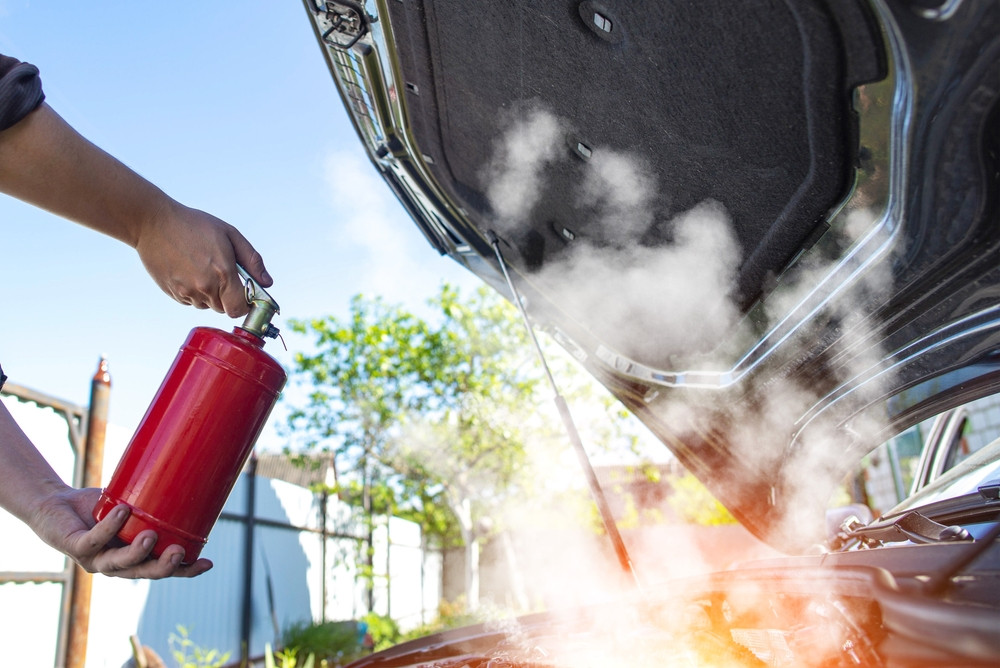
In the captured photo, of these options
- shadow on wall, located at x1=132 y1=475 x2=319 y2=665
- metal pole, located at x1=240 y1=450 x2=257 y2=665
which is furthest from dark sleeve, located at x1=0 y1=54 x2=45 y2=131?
metal pole, located at x1=240 y1=450 x2=257 y2=665

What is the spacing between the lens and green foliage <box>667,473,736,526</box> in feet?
56.2

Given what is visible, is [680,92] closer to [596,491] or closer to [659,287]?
[659,287]

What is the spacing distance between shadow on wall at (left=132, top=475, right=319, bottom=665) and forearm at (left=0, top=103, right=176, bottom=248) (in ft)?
19.1

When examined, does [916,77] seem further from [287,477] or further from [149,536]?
[287,477]

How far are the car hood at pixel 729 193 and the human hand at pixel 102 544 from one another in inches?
45.3

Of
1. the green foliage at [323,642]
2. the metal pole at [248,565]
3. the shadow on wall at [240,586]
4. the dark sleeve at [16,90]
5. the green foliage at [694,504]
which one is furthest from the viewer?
the green foliage at [694,504]

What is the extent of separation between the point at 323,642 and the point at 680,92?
26.7ft

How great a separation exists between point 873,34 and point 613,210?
800 mm

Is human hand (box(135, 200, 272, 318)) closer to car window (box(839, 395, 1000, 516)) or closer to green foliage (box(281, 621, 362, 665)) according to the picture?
car window (box(839, 395, 1000, 516))

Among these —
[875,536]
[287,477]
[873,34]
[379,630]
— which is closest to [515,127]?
[873,34]

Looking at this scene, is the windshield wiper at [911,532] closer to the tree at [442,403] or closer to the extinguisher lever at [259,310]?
the extinguisher lever at [259,310]

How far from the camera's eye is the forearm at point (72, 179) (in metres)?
1.22

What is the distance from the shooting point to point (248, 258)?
140 cm

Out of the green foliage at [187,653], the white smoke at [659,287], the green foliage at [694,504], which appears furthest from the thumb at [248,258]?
the green foliage at [694,504]
